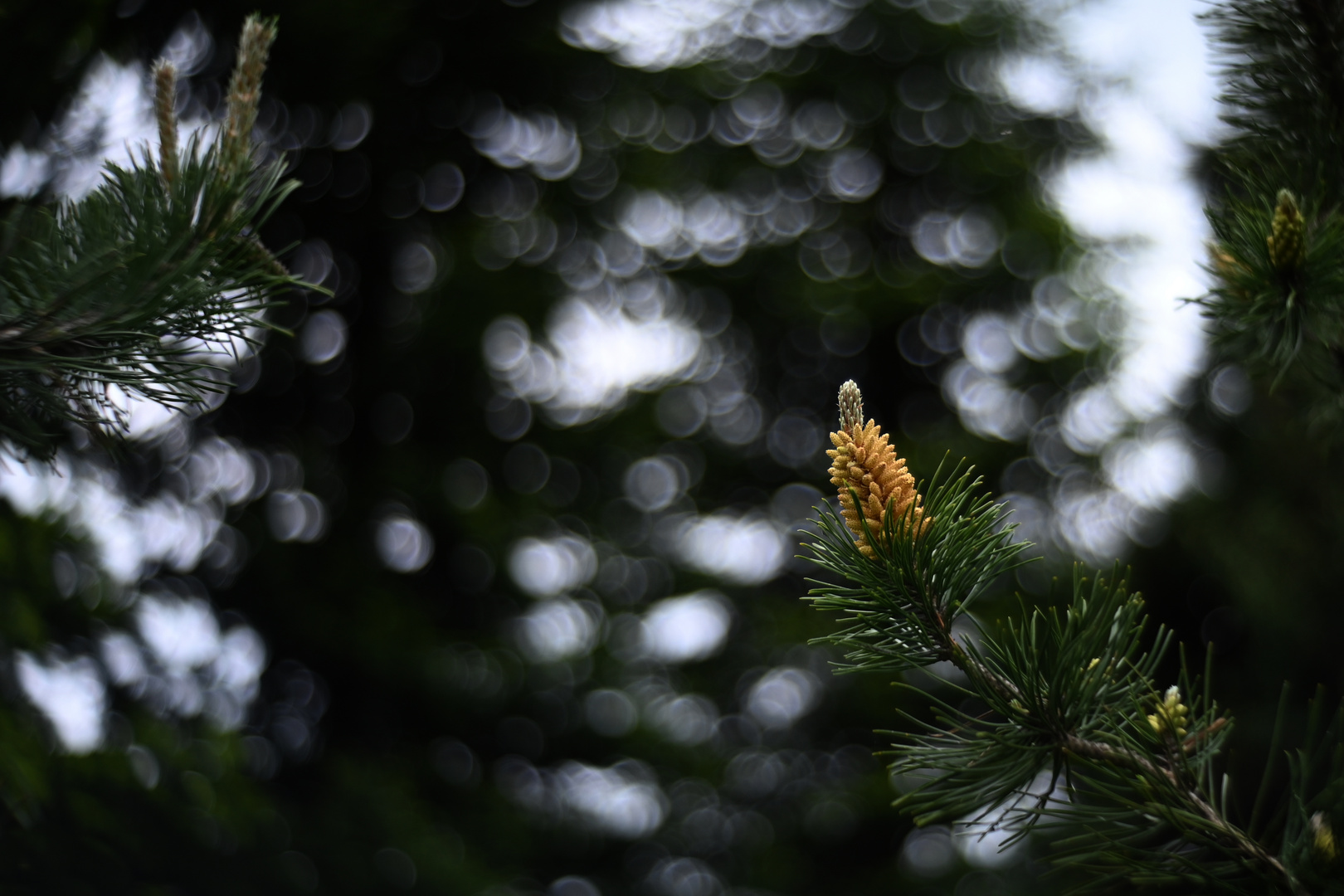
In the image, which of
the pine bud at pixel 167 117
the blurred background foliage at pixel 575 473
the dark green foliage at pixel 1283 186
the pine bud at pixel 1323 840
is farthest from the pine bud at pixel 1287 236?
the blurred background foliage at pixel 575 473

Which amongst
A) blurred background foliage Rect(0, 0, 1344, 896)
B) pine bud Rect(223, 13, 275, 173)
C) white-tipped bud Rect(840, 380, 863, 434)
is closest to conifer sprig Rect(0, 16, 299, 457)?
pine bud Rect(223, 13, 275, 173)

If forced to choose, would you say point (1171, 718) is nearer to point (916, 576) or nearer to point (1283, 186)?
point (916, 576)

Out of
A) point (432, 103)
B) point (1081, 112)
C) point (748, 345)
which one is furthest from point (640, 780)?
point (1081, 112)

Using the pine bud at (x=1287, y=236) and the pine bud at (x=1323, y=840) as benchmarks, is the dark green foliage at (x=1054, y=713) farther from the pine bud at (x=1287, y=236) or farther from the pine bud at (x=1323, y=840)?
the pine bud at (x=1287, y=236)

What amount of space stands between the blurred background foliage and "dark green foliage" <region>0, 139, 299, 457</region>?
115 cm

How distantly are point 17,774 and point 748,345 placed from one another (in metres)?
3.11

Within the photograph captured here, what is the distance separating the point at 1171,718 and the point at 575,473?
302 cm

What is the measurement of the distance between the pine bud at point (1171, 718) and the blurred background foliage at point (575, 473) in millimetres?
1634

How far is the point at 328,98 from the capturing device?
8.42 feet

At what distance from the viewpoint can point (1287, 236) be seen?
75 centimetres

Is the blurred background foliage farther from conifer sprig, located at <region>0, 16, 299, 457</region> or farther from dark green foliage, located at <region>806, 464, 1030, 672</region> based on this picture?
dark green foliage, located at <region>806, 464, 1030, 672</region>

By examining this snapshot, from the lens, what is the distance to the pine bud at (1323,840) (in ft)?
1.85

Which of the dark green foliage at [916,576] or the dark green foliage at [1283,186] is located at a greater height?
the dark green foliage at [1283,186]

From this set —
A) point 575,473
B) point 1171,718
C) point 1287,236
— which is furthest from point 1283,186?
point 575,473
